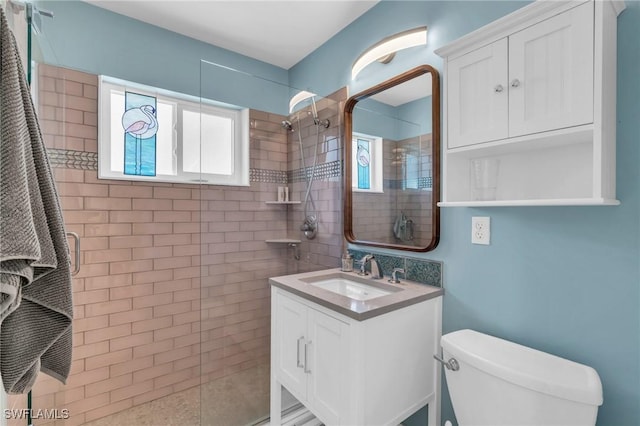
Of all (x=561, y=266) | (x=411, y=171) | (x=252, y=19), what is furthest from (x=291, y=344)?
(x=252, y=19)

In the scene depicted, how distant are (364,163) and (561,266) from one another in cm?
115

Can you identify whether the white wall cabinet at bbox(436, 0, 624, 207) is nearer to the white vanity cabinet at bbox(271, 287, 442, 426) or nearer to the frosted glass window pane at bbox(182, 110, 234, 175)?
the white vanity cabinet at bbox(271, 287, 442, 426)

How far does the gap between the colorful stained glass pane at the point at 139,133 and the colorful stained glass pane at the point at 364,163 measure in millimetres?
1429

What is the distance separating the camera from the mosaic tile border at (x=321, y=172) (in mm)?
2070

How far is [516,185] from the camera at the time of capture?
1.26 meters

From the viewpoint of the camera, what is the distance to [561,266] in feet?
3.70

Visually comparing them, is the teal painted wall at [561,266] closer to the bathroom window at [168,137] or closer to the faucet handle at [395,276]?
the faucet handle at [395,276]

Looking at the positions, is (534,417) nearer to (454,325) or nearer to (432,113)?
(454,325)

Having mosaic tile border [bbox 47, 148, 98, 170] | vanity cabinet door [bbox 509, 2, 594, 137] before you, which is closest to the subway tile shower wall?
mosaic tile border [bbox 47, 148, 98, 170]

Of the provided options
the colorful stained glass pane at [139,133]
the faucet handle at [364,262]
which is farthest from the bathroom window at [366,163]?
the colorful stained glass pane at [139,133]

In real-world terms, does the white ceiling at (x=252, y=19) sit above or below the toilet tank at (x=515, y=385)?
above

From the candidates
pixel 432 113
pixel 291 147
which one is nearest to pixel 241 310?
pixel 291 147

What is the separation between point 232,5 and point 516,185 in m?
1.88

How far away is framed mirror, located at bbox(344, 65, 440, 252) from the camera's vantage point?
61.3 inches
